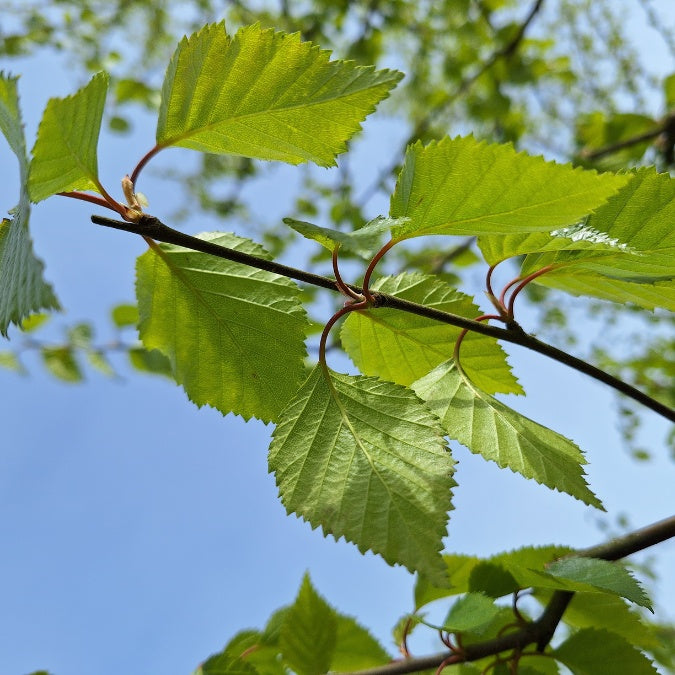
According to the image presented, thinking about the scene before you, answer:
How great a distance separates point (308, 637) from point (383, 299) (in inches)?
17.5

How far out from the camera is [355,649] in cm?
76

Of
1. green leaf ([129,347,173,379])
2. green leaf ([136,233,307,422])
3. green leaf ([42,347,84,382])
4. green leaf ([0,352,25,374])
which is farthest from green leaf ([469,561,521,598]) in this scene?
green leaf ([0,352,25,374])

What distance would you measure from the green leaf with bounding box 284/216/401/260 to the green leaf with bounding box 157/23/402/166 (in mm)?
78

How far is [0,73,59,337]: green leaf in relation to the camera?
0.32 m

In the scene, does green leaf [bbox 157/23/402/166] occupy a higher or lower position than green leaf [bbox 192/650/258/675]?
higher

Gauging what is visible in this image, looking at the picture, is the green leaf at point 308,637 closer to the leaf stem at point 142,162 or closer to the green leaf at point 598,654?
the green leaf at point 598,654

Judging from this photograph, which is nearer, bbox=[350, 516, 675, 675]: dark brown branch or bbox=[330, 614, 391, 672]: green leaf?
bbox=[350, 516, 675, 675]: dark brown branch

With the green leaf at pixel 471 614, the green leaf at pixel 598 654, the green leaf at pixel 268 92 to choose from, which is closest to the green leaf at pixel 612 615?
the green leaf at pixel 598 654

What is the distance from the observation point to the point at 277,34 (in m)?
0.40

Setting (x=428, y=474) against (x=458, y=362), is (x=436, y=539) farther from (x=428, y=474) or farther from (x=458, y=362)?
(x=458, y=362)

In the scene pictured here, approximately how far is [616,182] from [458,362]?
0.68 ft

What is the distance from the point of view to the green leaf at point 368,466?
382 millimetres

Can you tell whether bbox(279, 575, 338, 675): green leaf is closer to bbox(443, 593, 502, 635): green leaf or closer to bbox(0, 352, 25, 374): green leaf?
bbox(443, 593, 502, 635): green leaf

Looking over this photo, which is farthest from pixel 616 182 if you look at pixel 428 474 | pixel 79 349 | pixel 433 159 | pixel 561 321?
pixel 561 321
